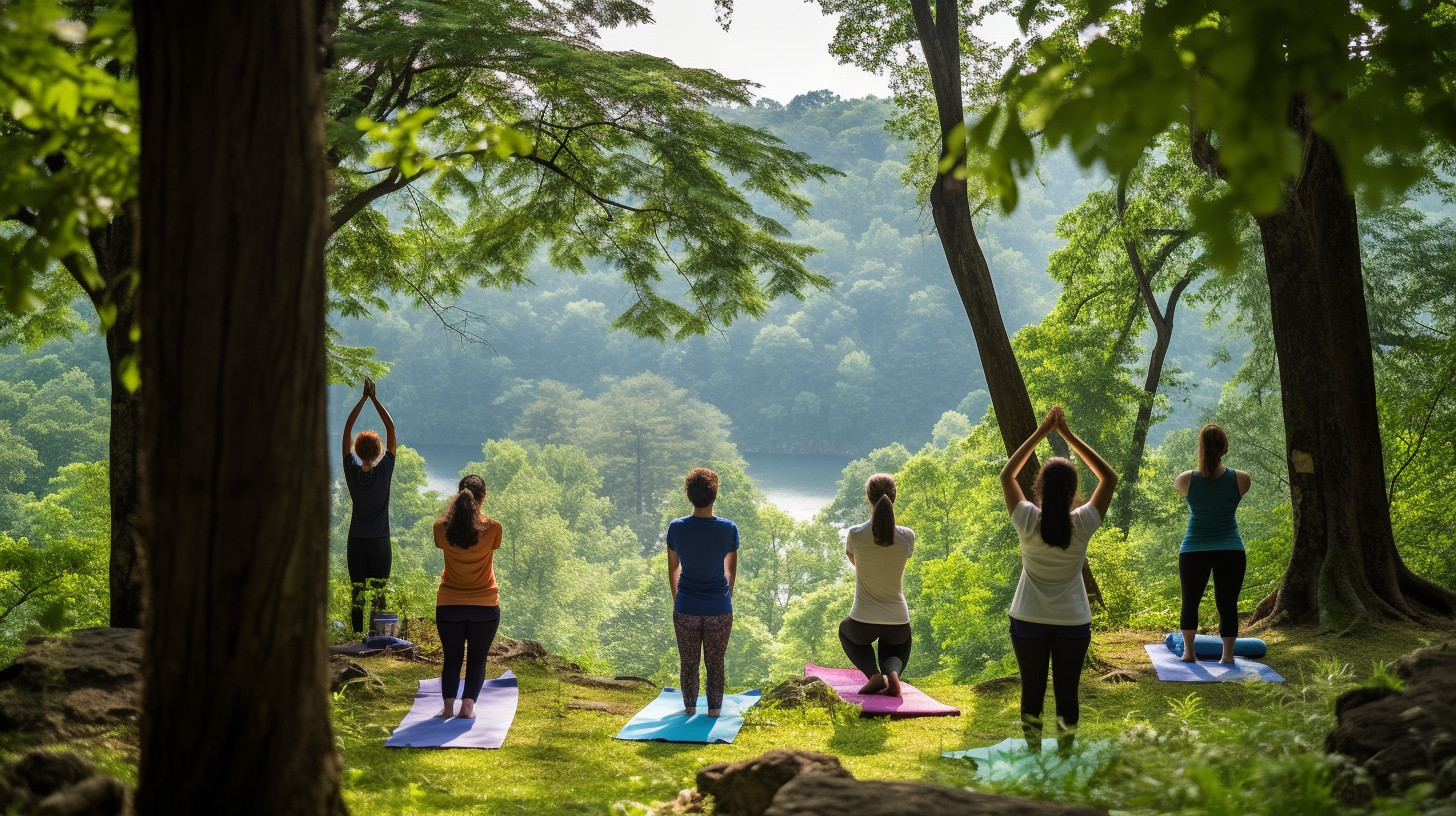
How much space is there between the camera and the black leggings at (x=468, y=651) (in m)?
5.52

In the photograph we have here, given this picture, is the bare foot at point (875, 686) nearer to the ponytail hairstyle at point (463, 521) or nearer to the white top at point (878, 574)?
the white top at point (878, 574)

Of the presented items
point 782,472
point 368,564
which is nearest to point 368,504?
point 368,564

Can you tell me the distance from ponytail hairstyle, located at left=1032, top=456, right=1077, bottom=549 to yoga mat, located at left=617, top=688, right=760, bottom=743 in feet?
7.58

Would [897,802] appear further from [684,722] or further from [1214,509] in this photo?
[1214,509]

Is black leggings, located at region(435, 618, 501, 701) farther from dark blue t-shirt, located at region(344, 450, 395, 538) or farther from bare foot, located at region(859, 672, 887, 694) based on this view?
bare foot, located at region(859, 672, 887, 694)

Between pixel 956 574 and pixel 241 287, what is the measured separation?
13995 millimetres

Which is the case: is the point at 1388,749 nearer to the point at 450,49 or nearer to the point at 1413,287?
the point at 450,49

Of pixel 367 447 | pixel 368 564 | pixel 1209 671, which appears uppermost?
pixel 367 447

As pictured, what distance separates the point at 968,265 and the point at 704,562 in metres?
3.65

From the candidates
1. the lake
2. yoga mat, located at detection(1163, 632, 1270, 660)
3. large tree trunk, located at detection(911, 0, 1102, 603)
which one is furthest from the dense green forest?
large tree trunk, located at detection(911, 0, 1102, 603)

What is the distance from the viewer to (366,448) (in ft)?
22.9

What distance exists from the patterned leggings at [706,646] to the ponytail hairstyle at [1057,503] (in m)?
2.18

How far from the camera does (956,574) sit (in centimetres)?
1477

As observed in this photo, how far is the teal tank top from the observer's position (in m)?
6.06
